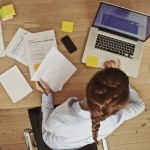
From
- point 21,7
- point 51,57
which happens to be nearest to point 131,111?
point 51,57

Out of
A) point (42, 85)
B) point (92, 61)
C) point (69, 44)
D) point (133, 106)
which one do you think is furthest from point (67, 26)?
point (133, 106)

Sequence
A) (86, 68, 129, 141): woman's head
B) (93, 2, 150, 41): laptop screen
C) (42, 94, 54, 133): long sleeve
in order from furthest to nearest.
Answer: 1. (93, 2, 150, 41): laptop screen
2. (42, 94, 54, 133): long sleeve
3. (86, 68, 129, 141): woman's head

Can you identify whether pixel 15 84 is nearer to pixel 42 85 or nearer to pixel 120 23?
pixel 42 85

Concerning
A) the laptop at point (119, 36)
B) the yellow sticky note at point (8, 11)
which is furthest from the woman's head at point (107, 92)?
the yellow sticky note at point (8, 11)

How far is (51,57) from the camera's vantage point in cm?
148

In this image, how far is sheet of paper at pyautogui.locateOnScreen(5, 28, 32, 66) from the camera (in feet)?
4.87

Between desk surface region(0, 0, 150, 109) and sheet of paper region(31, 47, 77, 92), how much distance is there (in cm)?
3

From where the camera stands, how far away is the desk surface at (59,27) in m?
1.47

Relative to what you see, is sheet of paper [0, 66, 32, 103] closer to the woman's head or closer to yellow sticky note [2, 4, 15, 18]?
yellow sticky note [2, 4, 15, 18]

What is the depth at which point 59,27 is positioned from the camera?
157 cm

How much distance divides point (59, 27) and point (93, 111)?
2.12ft

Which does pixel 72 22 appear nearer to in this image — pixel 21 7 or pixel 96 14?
pixel 96 14

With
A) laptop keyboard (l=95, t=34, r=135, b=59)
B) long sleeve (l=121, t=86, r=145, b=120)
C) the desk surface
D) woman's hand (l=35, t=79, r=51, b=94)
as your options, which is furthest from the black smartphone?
long sleeve (l=121, t=86, r=145, b=120)

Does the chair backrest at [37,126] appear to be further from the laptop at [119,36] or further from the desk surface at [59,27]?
the laptop at [119,36]
